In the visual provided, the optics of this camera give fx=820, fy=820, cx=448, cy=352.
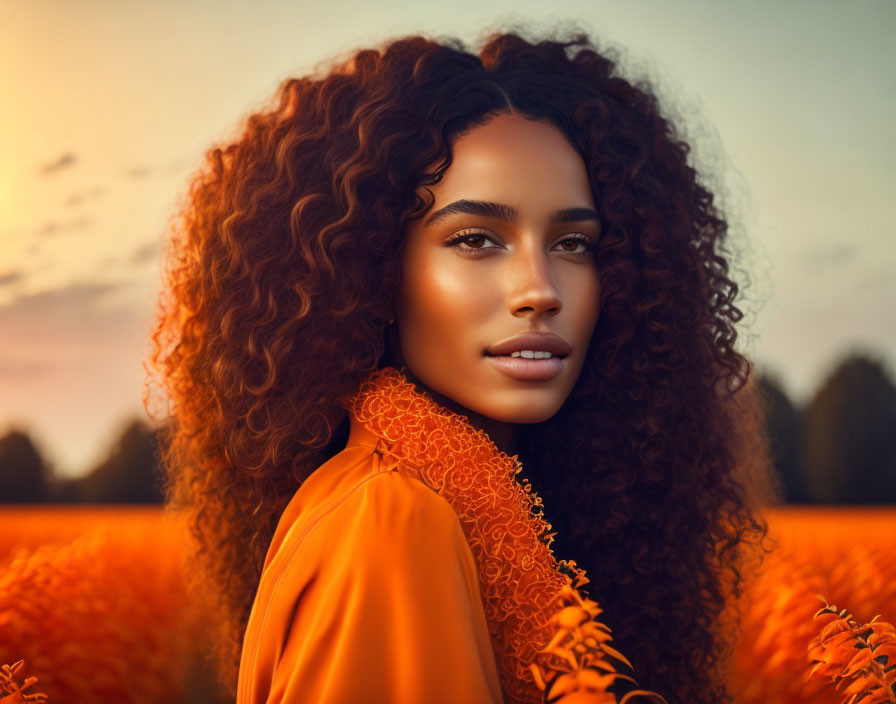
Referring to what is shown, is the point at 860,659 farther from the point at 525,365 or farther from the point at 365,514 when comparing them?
the point at 365,514

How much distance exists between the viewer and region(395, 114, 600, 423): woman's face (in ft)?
7.32

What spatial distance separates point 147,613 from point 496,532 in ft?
8.73

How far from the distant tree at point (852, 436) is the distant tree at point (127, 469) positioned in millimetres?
5540

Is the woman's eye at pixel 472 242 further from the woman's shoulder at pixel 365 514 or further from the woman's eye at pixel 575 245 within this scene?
the woman's shoulder at pixel 365 514

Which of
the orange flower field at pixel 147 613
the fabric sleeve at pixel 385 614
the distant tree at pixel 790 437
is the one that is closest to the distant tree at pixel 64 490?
the orange flower field at pixel 147 613

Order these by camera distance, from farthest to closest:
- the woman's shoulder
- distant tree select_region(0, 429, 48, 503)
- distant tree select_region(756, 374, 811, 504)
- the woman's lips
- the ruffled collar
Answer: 1. distant tree select_region(756, 374, 811, 504)
2. distant tree select_region(0, 429, 48, 503)
3. the woman's lips
4. the ruffled collar
5. the woman's shoulder

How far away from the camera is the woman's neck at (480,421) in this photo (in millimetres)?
2424

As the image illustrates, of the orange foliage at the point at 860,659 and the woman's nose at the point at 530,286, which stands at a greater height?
the woman's nose at the point at 530,286

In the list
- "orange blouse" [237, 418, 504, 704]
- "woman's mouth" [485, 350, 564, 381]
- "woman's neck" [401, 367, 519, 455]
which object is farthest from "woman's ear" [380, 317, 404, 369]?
"orange blouse" [237, 418, 504, 704]

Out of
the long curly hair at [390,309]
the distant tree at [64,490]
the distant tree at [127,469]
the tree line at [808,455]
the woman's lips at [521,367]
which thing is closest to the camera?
the woman's lips at [521,367]

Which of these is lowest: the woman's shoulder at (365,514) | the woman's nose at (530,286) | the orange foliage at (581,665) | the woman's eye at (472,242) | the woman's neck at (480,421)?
the orange foliage at (581,665)

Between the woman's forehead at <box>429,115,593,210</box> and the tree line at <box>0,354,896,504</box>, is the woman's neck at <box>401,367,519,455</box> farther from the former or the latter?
the tree line at <box>0,354,896,504</box>

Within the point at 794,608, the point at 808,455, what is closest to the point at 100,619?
the point at 794,608

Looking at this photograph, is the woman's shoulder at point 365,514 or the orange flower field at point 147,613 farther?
the orange flower field at point 147,613
